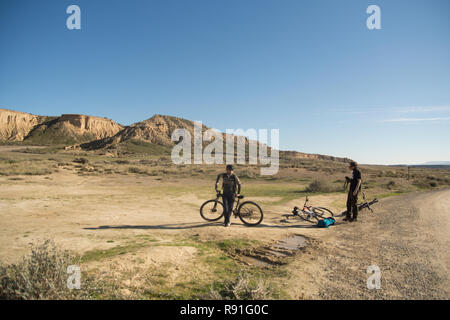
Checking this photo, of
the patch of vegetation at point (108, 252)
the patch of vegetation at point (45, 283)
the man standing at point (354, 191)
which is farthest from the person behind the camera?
the man standing at point (354, 191)

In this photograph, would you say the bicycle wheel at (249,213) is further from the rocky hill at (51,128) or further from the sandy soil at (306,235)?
the rocky hill at (51,128)

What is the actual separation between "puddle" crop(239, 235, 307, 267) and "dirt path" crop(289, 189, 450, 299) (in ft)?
1.47

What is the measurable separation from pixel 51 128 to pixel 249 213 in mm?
170806

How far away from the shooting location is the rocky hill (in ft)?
437

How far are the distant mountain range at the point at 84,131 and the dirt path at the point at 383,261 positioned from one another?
4149 inches

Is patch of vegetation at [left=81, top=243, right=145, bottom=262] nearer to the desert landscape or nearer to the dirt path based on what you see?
the desert landscape

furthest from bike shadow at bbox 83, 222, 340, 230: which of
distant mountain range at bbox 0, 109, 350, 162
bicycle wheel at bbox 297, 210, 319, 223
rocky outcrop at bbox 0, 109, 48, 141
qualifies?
rocky outcrop at bbox 0, 109, 48, 141

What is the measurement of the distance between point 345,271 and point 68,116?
18115 cm

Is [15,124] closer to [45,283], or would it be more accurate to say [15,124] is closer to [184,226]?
[184,226]

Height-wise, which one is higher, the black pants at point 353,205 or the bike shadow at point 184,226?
the black pants at point 353,205

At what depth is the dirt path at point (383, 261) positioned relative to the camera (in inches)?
156

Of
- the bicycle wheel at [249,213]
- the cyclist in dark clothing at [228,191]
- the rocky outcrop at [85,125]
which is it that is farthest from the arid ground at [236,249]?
the rocky outcrop at [85,125]
